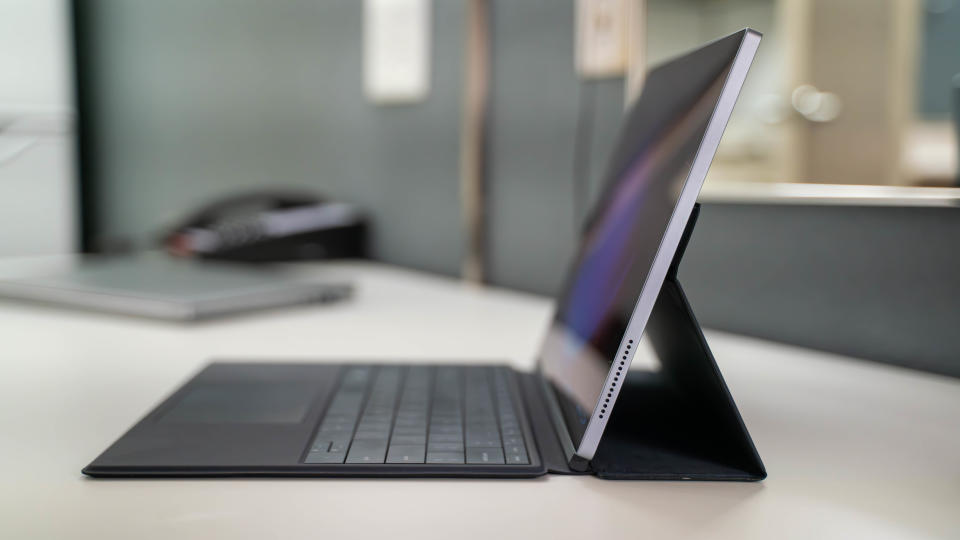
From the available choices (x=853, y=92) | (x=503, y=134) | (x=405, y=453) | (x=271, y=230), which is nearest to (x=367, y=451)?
(x=405, y=453)

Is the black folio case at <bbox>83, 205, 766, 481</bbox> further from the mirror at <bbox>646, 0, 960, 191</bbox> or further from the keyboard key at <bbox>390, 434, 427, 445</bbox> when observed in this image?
the mirror at <bbox>646, 0, 960, 191</bbox>

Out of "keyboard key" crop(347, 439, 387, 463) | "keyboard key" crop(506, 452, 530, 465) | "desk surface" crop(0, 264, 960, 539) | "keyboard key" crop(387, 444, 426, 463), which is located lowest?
"desk surface" crop(0, 264, 960, 539)

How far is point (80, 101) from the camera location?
73.1 inches

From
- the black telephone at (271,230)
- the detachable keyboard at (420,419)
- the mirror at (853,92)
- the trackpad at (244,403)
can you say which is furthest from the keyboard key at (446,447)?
the black telephone at (271,230)

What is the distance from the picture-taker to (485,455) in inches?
17.7

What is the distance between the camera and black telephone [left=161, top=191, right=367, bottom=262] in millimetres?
1305

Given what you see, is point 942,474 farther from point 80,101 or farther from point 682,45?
point 80,101

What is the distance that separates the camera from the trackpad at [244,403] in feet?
1.66

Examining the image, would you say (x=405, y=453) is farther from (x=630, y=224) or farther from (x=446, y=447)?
(x=630, y=224)

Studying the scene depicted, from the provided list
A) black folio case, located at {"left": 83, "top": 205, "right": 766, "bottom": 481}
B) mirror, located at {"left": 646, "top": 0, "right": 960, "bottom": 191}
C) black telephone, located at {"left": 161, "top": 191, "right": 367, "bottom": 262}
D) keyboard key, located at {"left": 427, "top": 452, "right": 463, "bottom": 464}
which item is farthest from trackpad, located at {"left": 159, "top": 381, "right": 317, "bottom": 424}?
black telephone, located at {"left": 161, "top": 191, "right": 367, "bottom": 262}

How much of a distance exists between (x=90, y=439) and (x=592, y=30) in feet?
2.51

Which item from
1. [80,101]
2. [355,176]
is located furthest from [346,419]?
[80,101]

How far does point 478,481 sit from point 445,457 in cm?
3

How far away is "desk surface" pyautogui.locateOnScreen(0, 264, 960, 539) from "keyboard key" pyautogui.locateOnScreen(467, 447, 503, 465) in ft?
0.06
